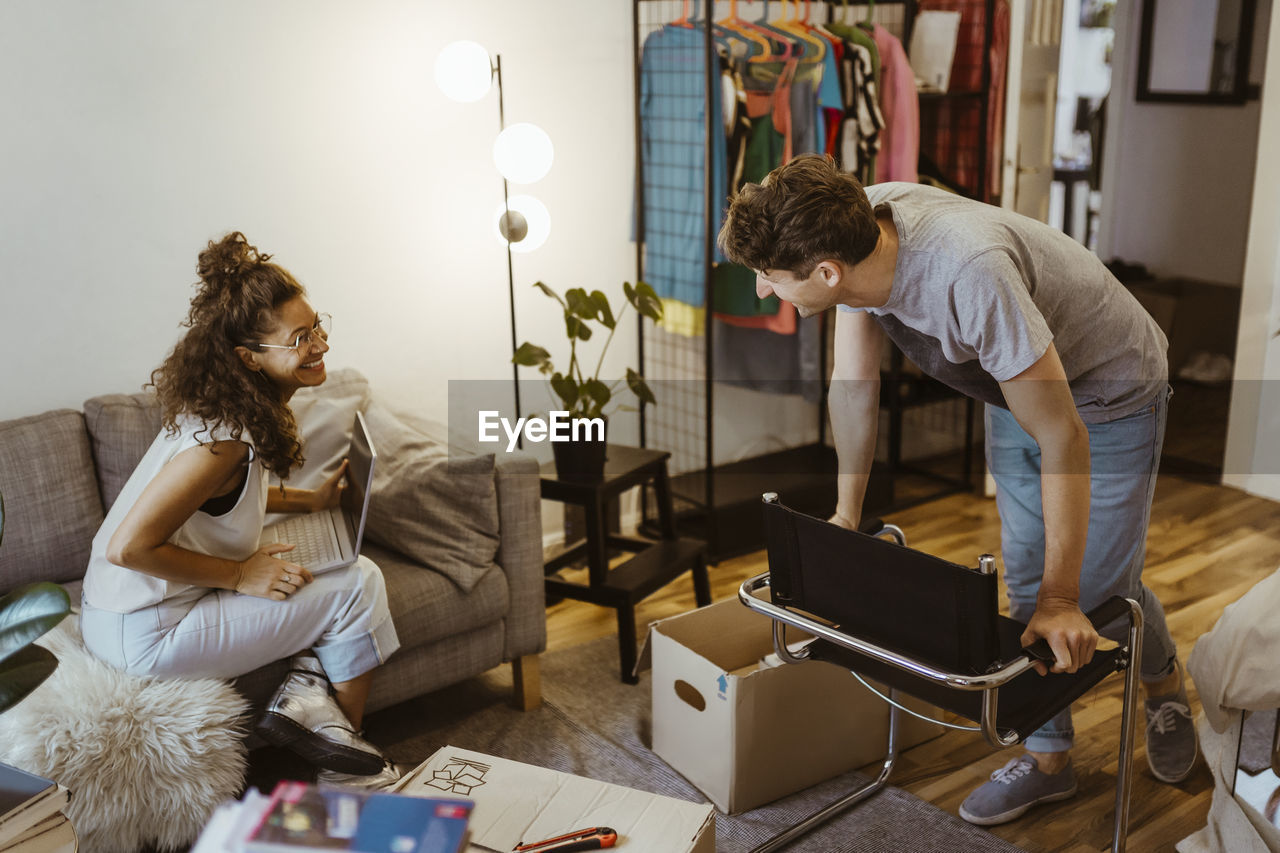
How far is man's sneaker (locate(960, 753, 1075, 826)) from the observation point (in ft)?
6.62

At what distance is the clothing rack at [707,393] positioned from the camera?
3043 millimetres

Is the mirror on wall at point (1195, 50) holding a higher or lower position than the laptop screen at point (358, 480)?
higher

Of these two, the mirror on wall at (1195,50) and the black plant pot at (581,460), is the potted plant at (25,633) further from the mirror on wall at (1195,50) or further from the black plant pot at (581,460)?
the mirror on wall at (1195,50)

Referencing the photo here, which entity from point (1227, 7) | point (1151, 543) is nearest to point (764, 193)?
point (1151, 543)

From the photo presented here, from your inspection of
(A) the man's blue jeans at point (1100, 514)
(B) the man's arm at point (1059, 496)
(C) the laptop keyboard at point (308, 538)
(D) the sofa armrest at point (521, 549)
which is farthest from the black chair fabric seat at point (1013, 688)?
(C) the laptop keyboard at point (308, 538)

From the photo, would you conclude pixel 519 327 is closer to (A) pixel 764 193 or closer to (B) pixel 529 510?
(B) pixel 529 510

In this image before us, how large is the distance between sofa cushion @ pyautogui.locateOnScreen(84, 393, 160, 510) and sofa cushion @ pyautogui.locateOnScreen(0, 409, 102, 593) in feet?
0.09

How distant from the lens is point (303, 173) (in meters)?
2.73

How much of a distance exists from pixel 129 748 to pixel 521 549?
890 millimetres

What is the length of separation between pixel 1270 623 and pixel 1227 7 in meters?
3.55

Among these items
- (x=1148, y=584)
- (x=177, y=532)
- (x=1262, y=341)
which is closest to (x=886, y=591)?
(x=177, y=532)

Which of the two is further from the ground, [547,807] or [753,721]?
[547,807]

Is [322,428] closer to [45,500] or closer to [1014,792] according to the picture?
[45,500]

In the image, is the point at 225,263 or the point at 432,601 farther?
the point at 432,601
